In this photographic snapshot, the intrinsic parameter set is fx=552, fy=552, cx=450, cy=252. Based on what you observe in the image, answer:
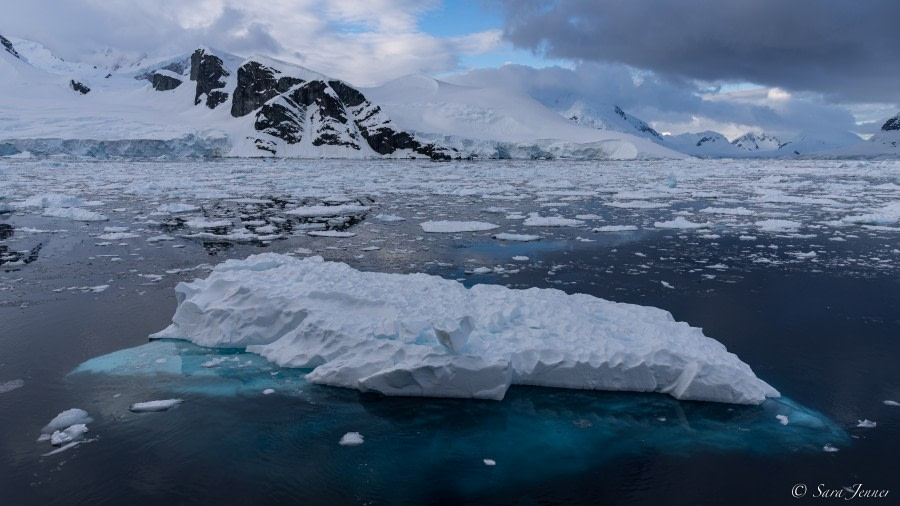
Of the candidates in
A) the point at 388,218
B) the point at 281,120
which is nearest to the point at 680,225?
the point at 388,218

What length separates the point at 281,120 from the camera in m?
96.2

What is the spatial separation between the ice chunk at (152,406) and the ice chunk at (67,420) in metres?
0.39

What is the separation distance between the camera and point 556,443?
5.19 m

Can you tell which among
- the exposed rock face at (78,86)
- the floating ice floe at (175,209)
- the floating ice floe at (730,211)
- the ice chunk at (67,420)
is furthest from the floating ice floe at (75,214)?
the exposed rock face at (78,86)

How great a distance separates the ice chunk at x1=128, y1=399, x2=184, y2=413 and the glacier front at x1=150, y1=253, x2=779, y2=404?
1.36 meters

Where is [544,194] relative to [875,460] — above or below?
above

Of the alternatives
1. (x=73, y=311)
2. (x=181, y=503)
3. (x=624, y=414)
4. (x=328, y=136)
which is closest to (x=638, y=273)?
(x=624, y=414)

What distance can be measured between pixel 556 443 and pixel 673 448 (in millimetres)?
1060

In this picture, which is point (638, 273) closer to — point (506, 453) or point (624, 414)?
point (624, 414)

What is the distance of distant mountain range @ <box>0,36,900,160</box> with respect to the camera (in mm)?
76875

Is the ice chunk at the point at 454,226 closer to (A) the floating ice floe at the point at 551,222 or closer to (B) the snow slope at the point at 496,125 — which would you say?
(A) the floating ice floe at the point at 551,222

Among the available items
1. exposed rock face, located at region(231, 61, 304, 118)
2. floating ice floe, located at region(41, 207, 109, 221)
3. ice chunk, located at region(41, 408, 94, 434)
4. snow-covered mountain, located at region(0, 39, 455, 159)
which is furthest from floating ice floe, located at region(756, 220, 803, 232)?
exposed rock face, located at region(231, 61, 304, 118)

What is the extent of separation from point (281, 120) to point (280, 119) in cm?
25

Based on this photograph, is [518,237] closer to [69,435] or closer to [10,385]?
[10,385]
